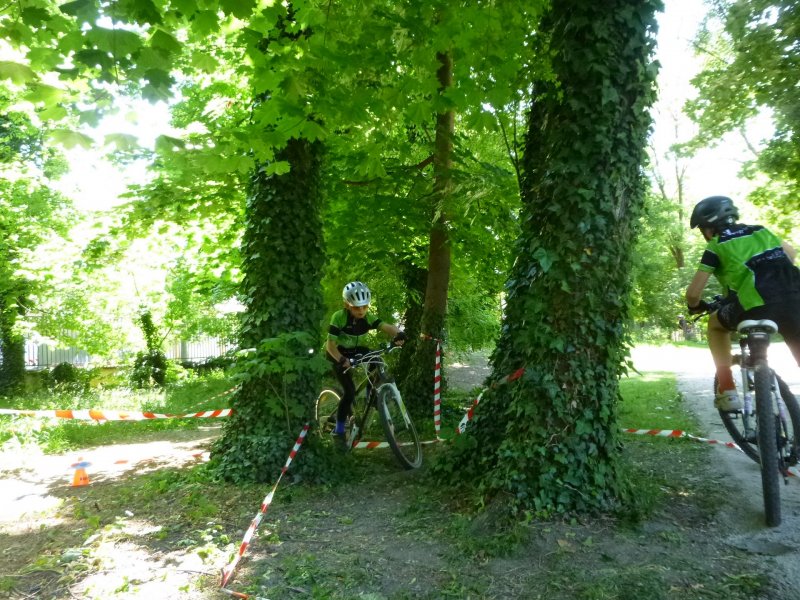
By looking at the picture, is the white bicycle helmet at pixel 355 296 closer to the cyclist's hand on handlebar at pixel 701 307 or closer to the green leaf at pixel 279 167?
the green leaf at pixel 279 167

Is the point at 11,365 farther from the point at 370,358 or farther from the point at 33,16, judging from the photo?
the point at 33,16

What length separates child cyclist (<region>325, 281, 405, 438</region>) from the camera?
6.65 meters

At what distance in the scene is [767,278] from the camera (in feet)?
13.6

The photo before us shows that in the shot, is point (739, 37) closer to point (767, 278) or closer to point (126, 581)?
point (767, 278)

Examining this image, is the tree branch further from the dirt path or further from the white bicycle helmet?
the dirt path

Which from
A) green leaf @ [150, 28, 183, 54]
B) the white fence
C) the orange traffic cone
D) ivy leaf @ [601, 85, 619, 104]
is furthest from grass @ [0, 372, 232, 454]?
ivy leaf @ [601, 85, 619, 104]

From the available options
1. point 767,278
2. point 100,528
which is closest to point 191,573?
point 100,528

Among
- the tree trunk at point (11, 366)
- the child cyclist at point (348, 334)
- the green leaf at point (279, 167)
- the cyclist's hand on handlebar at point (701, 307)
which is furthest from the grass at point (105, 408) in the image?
the cyclist's hand on handlebar at point (701, 307)

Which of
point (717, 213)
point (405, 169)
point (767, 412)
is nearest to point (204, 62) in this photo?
point (717, 213)

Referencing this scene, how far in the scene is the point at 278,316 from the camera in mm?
6133

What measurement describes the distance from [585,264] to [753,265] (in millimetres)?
1124

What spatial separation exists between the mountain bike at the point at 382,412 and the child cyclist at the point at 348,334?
137 millimetres

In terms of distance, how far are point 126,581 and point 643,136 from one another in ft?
15.0

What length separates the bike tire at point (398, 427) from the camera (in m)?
6.26
